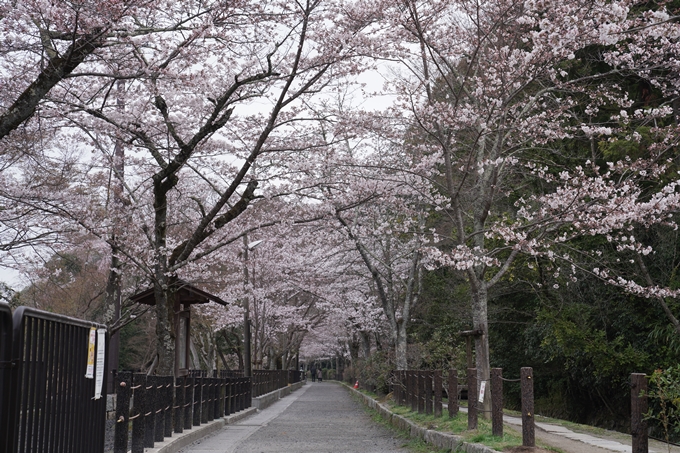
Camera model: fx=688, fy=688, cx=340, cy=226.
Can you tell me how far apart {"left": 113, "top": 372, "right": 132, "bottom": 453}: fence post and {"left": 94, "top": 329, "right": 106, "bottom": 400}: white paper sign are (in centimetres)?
310

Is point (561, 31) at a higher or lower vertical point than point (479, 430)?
higher

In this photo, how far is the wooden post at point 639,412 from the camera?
5.85 metres

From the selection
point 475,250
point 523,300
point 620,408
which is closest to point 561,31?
point 475,250

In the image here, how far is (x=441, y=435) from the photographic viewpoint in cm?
1098

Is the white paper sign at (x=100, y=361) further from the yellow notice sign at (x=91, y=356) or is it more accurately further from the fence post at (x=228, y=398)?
the fence post at (x=228, y=398)

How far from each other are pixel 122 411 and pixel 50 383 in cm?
450

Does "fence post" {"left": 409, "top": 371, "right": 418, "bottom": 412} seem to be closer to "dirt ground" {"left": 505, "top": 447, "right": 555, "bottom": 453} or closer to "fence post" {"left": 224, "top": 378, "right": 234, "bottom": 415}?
"fence post" {"left": 224, "top": 378, "right": 234, "bottom": 415}

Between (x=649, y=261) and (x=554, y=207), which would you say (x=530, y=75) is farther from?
(x=649, y=261)

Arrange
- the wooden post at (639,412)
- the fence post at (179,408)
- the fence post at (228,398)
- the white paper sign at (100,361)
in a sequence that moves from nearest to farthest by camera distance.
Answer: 1. the white paper sign at (100,361)
2. the wooden post at (639,412)
3. the fence post at (179,408)
4. the fence post at (228,398)

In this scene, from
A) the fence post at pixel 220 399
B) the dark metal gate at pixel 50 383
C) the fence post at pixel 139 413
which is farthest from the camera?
the fence post at pixel 220 399

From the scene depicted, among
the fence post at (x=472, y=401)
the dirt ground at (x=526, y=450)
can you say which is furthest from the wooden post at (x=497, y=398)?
the fence post at (x=472, y=401)

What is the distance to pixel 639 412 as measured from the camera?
5.89m

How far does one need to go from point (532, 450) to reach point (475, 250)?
6.00 metres

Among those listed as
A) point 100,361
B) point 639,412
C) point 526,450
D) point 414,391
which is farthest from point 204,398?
point 639,412
